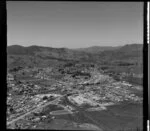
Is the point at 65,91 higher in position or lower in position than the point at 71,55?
lower

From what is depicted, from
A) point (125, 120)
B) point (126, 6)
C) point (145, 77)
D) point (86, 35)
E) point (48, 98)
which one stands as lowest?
point (125, 120)

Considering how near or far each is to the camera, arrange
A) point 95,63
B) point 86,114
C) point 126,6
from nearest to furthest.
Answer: point 86,114
point 95,63
point 126,6

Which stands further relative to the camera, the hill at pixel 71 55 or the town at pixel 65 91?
the hill at pixel 71 55

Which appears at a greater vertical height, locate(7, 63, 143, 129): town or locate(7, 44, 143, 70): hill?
locate(7, 44, 143, 70): hill

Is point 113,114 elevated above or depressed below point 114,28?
below

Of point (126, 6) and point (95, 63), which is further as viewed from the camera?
point (126, 6)

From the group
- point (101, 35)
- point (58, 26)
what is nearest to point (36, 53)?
point (58, 26)

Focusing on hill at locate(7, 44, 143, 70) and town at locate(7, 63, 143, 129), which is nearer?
town at locate(7, 63, 143, 129)

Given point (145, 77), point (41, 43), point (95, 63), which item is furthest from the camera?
point (41, 43)

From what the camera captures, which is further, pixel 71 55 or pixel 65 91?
pixel 71 55

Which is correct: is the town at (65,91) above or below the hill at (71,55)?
below
